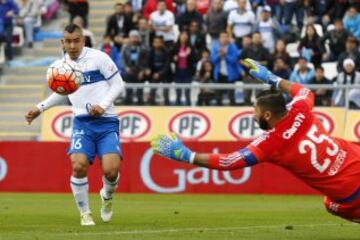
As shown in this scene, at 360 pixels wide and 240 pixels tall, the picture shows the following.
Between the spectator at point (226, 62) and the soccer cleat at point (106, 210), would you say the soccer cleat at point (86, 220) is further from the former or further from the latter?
the spectator at point (226, 62)

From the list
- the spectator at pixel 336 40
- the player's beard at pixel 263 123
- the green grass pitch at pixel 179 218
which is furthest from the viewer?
the spectator at pixel 336 40

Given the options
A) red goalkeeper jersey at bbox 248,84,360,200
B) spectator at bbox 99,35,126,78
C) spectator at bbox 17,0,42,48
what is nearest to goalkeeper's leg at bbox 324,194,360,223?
red goalkeeper jersey at bbox 248,84,360,200

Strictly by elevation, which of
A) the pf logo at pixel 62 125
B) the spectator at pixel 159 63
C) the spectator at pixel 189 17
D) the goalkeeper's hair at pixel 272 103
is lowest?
the pf logo at pixel 62 125

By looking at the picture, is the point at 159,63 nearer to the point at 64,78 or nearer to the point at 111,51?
the point at 111,51

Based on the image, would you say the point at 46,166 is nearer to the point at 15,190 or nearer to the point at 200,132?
the point at 15,190

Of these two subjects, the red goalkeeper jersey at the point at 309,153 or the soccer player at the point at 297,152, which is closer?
the soccer player at the point at 297,152

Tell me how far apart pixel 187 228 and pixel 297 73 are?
13752 millimetres

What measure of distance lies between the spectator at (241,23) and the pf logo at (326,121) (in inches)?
181

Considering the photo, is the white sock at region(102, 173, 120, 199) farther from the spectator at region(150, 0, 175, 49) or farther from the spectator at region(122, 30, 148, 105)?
the spectator at region(150, 0, 175, 49)

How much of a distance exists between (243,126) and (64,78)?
12347 millimetres

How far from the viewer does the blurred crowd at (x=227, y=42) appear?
28469 mm

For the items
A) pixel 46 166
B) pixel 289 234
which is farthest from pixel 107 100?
pixel 46 166

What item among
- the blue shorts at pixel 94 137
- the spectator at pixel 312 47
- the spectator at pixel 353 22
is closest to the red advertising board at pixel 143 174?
the spectator at pixel 312 47

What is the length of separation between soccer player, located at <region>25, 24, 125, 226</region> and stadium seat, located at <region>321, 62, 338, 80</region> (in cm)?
1424
